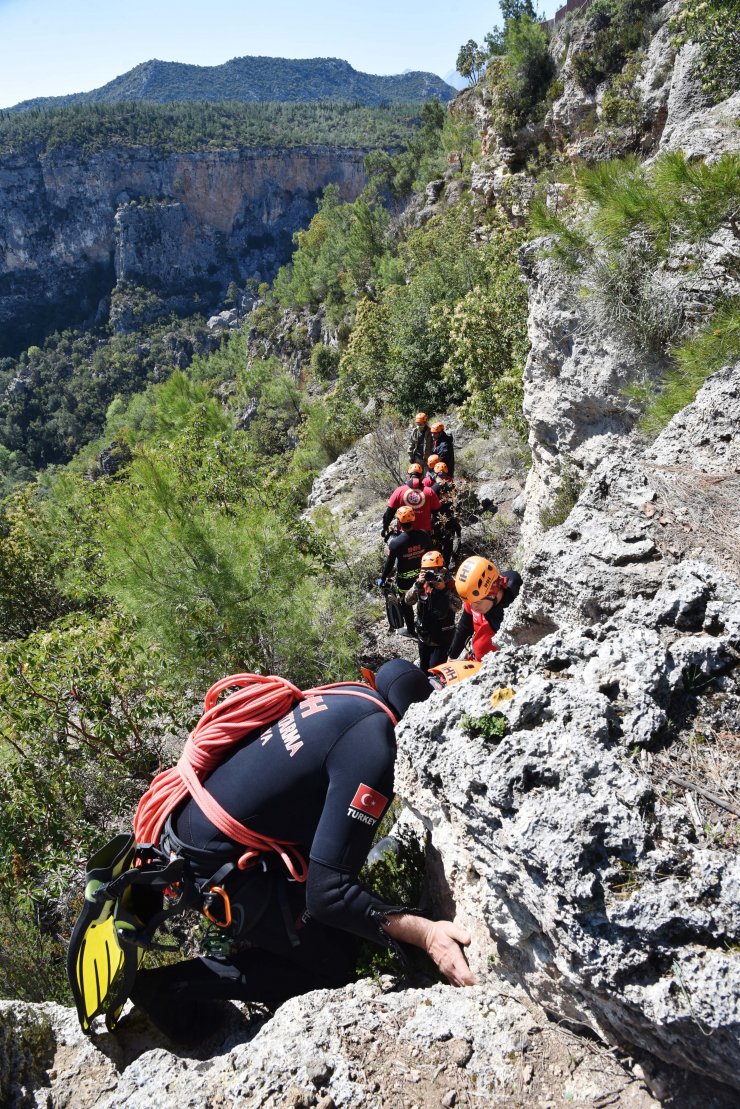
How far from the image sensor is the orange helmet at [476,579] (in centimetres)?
351

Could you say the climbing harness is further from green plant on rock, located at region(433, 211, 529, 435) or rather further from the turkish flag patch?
green plant on rock, located at region(433, 211, 529, 435)

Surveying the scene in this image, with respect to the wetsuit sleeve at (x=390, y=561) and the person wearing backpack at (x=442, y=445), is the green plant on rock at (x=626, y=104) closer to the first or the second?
the person wearing backpack at (x=442, y=445)

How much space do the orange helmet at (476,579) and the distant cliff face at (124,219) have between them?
116955 mm

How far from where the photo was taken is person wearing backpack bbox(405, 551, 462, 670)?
5234mm

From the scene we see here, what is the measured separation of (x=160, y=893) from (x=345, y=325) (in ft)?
118

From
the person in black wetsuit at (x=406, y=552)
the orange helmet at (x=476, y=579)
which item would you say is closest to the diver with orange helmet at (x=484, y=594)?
the orange helmet at (x=476, y=579)

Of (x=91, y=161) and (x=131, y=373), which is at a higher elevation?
(x=91, y=161)

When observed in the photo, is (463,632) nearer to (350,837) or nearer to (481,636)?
(481,636)

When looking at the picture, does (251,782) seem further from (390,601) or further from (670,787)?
(390,601)

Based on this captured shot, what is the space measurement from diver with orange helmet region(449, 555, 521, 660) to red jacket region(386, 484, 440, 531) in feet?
8.46

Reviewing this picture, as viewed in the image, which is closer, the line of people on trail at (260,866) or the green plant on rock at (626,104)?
the line of people on trail at (260,866)

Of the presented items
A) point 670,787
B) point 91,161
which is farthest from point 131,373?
point 670,787

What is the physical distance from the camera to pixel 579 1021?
5.53 ft

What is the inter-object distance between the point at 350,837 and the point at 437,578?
3388 millimetres
